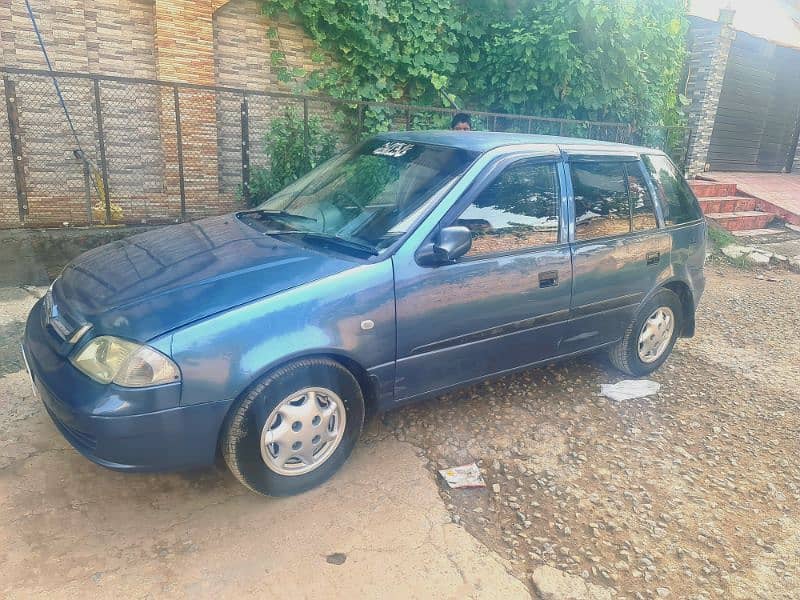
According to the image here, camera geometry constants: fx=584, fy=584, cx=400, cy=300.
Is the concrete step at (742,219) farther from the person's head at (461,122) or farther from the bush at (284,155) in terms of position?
the bush at (284,155)

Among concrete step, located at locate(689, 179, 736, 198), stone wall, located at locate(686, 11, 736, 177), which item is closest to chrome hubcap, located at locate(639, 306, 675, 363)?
concrete step, located at locate(689, 179, 736, 198)

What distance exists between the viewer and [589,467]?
3.23 metres

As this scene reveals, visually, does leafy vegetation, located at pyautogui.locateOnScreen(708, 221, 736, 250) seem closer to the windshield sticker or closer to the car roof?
the car roof

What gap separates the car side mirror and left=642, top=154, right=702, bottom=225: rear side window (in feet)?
6.50

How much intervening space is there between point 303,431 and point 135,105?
5.95m

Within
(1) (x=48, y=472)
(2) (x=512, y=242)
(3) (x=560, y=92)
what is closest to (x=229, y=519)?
(1) (x=48, y=472)

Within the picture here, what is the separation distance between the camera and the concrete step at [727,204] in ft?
35.0

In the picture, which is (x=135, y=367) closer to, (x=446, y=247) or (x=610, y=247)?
(x=446, y=247)

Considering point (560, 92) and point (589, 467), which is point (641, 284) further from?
point (560, 92)

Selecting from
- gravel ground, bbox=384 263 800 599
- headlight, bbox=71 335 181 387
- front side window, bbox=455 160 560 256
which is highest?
front side window, bbox=455 160 560 256

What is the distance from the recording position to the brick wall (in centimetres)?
657

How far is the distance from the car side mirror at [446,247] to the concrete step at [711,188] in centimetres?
958

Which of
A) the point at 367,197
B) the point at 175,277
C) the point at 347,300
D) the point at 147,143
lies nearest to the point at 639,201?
the point at 367,197

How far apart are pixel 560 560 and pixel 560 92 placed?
27.3ft
